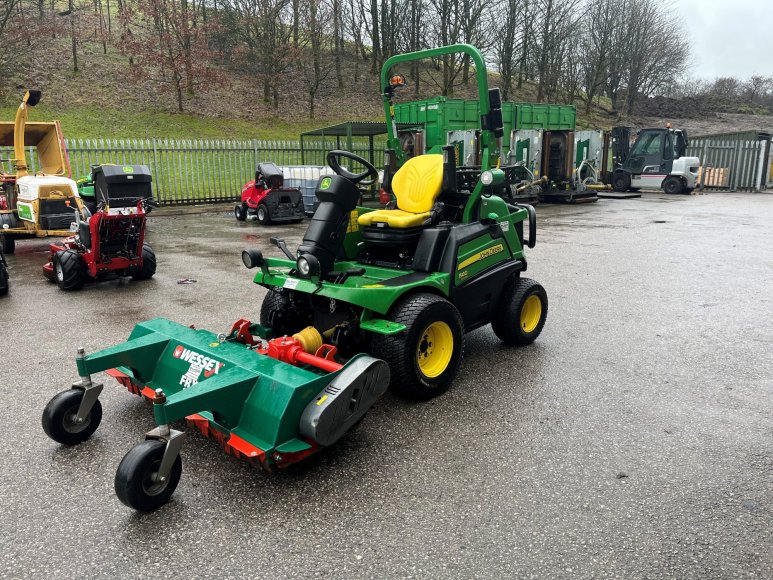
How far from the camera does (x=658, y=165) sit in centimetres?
2244

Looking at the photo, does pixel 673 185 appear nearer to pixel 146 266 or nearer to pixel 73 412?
pixel 146 266

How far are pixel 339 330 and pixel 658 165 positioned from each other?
21.9m

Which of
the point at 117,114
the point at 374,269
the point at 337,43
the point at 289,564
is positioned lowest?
the point at 289,564

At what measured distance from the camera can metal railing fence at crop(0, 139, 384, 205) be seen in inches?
587

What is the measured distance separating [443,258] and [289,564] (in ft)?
7.99

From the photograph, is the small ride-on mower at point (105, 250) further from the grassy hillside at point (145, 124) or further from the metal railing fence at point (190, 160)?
the grassy hillside at point (145, 124)

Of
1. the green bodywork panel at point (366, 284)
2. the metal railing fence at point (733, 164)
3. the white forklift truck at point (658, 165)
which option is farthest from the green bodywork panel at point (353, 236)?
the metal railing fence at point (733, 164)

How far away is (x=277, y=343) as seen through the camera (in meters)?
3.49

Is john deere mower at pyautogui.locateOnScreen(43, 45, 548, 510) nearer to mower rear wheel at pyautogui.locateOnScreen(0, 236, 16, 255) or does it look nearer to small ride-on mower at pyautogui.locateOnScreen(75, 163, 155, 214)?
small ride-on mower at pyautogui.locateOnScreen(75, 163, 155, 214)

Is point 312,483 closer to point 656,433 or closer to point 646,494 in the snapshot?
point 646,494

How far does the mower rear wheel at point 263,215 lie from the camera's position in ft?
43.0

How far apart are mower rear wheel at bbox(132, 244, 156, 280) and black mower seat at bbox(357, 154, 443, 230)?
13.4ft

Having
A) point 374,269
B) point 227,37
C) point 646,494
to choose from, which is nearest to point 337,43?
point 227,37

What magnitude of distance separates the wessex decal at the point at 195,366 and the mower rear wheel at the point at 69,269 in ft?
14.1
